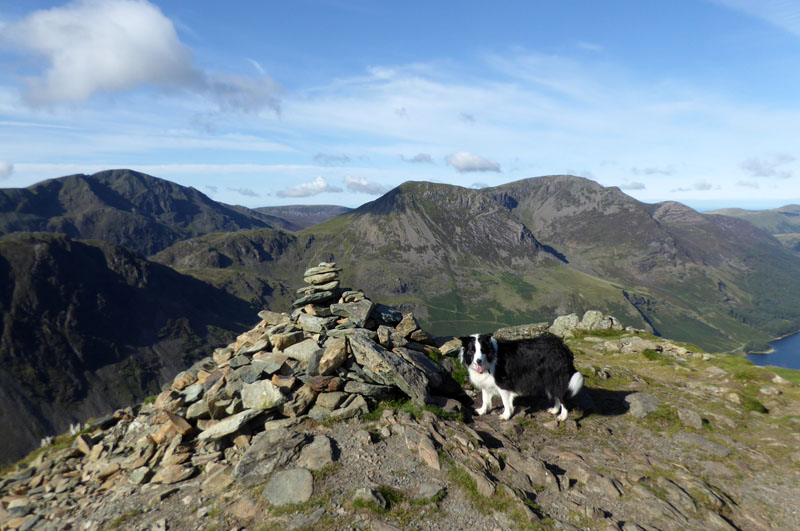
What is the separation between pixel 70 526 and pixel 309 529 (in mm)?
8536

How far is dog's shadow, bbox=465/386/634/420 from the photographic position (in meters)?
15.0

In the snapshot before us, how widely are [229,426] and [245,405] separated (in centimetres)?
103

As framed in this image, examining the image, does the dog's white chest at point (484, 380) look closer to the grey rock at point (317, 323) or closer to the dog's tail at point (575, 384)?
the dog's tail at point (575, 384)

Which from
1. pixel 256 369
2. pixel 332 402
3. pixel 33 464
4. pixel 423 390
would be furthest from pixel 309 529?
pixel 33 464

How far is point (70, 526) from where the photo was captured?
10.9 m

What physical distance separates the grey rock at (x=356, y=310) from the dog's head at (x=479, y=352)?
4.97 m

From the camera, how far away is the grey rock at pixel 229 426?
A: 12789 millimetres

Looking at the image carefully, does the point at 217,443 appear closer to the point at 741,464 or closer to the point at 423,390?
the point at 423,390

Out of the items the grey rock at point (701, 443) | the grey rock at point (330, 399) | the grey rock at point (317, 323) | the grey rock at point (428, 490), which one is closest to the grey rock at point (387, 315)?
the grey rock at point (317, 323)

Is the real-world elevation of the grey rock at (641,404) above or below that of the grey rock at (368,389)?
below

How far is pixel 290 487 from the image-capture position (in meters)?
9.36

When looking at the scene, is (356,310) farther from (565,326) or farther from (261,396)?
(565,326)

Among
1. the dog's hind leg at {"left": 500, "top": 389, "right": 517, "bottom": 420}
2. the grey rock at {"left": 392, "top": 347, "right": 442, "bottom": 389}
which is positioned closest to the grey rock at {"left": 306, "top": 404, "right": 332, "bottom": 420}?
the grey rock at {"left": 392, "top": 347, "right": 442, "bottom": 389}

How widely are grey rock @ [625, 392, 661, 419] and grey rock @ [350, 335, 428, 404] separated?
9.42 meters
